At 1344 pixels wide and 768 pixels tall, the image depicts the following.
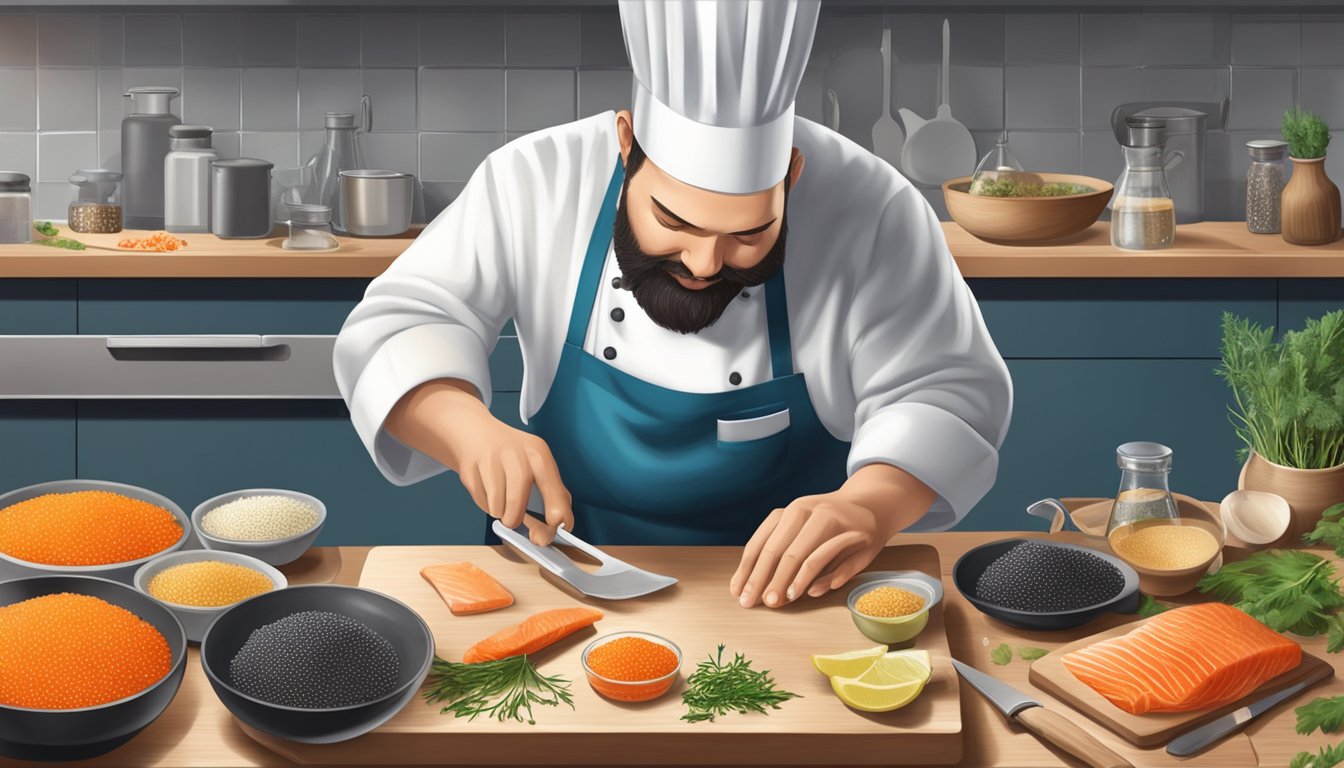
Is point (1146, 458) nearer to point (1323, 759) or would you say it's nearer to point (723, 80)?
point (1323, 759)

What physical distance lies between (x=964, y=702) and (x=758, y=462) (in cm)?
56

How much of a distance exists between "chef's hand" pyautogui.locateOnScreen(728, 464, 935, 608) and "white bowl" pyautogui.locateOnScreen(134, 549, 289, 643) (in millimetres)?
464

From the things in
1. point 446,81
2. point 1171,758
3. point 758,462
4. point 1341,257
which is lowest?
point 1171,758

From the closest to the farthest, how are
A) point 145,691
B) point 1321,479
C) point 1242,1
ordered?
1. point 145,691
2. point 1321,479
3. point 1242,1

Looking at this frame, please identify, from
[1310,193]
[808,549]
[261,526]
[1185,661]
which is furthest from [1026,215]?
[261,526]

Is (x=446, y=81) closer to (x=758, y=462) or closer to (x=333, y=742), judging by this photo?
(x=758, y=462)

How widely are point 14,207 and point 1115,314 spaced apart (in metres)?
2.29

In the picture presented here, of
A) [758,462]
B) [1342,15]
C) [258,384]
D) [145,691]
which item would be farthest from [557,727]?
[1342,15]

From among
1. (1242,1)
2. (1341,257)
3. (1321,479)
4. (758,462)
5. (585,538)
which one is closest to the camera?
(1321,479)

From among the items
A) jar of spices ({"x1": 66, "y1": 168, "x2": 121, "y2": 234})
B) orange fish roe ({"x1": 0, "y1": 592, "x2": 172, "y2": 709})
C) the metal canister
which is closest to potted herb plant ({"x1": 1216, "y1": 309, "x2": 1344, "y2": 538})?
orange fish roe ({"x1": 0, "y1": 592, "x2": 172, "y2": 709})

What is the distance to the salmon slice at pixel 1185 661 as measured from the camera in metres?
1.20

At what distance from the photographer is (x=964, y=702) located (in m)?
1.26

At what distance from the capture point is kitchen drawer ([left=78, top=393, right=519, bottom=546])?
286cm

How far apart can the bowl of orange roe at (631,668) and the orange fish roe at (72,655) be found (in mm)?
358
